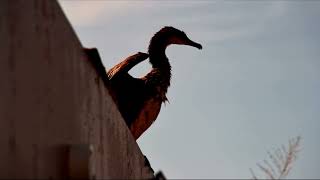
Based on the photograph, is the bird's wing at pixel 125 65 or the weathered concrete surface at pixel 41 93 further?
the bird's wing at pixel 125 65

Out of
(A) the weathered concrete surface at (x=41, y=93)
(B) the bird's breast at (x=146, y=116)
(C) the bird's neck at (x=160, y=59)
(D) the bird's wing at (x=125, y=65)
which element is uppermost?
(A) the weathered concrete surface at (x=41, y=93)

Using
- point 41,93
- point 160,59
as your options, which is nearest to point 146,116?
point 160,59

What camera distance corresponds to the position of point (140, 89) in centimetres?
1093

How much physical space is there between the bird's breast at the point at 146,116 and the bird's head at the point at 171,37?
1.56 m

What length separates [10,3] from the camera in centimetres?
306

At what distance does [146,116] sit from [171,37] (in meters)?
2.17

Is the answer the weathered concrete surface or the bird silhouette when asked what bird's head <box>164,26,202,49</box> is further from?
the weathered concrete surface

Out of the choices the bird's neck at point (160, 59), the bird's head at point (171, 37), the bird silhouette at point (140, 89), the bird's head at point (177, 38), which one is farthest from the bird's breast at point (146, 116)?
the bird's head at point (177, 38)

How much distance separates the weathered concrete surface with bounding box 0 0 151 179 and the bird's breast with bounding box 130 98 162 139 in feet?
20.0

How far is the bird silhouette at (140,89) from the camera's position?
34.1 feet

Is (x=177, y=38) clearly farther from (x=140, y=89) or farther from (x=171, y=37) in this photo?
(x=140, y=89)

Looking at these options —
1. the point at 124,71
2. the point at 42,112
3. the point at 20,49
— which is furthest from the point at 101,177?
the point at 124,71

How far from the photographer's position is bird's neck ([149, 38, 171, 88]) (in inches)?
464

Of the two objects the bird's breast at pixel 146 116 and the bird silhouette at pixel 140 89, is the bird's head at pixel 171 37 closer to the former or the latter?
the bird silhouette at pixel 140 89
